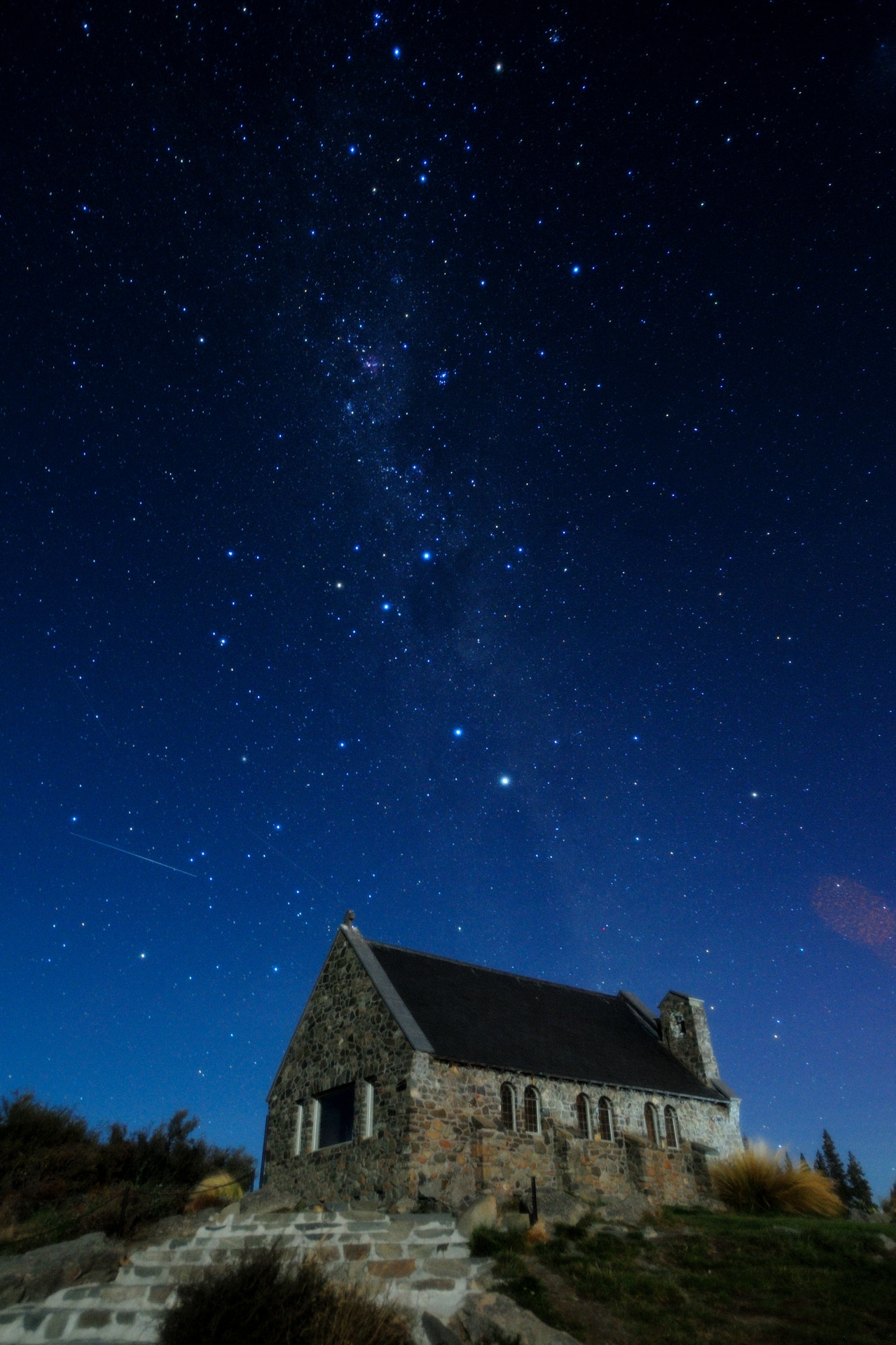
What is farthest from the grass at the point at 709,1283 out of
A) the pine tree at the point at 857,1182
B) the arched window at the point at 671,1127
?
the pine tree at the point at 857,1182

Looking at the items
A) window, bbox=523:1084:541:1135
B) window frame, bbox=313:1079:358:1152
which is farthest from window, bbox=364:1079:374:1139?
window, bbox=523:1084:541:1135

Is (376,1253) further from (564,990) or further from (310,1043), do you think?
(564,990)

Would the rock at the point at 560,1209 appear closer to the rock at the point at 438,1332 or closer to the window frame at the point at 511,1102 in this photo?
the window frame at the point at 511,1102

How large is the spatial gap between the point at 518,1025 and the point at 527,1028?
345 millimetres

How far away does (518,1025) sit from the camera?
2442cm

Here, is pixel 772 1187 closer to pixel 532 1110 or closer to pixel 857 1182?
pixel 532 1110

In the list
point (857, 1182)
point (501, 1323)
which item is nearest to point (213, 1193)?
point (501, 1323)

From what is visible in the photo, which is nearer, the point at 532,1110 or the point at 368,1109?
the point at 368,1109

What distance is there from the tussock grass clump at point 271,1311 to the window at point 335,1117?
1195 cm

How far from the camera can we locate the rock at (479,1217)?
14.0 m

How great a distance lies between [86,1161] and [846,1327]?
19115mm

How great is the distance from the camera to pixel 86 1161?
821 inches

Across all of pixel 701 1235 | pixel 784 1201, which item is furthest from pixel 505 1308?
pixel 784 1201

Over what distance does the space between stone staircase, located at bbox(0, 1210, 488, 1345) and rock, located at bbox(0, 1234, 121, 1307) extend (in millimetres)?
235
